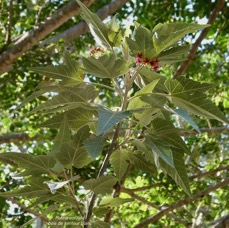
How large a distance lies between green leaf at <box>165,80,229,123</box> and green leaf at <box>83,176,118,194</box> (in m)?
0.27

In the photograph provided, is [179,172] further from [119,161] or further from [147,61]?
[147,61]

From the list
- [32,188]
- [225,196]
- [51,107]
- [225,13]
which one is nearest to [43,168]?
[32,188]

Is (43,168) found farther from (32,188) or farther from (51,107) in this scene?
(51,107)

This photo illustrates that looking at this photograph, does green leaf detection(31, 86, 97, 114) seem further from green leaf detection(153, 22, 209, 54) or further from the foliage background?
the foliage background

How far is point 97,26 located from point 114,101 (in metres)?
3.03

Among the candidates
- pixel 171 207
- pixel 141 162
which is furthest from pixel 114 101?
pixel 141 162

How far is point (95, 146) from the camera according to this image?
51.4 inches

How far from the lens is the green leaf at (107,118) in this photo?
3.84 ft

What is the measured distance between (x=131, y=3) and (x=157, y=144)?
9.18ft

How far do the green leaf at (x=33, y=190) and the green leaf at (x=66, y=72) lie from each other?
0.28 meters

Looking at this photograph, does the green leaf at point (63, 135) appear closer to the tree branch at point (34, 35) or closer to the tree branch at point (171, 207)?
the tree branch at point (171, 207)

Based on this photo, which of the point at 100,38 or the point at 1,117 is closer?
the point at 100,38

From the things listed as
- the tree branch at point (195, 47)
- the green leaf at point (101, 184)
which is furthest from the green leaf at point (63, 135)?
the tree branch at point (195, 47)

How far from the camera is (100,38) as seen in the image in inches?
56.9
